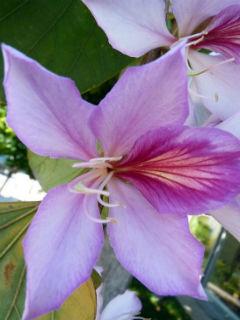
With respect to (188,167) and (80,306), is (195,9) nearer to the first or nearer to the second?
(188,167)

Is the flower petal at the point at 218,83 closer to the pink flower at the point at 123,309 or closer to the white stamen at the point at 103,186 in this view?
the white stamen at the point at 103,186

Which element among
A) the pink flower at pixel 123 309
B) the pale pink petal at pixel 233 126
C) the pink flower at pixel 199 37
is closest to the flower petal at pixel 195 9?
the pink flower at pixel 199 37

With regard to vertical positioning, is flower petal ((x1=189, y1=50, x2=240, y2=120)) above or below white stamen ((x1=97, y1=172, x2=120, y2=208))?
above

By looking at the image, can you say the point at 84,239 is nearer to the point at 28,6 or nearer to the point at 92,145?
the point at 92,145

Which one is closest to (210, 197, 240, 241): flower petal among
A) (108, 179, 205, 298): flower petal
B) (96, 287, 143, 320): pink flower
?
(108, 179, 205, 298): flower petal

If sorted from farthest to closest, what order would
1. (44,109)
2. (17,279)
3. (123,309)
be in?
(123,309) < (17,279) < (44,109)

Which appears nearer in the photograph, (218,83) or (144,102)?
(144,102)

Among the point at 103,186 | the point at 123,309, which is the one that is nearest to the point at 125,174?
the point at 103,186

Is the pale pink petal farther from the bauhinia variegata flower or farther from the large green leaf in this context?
the large green leaf
